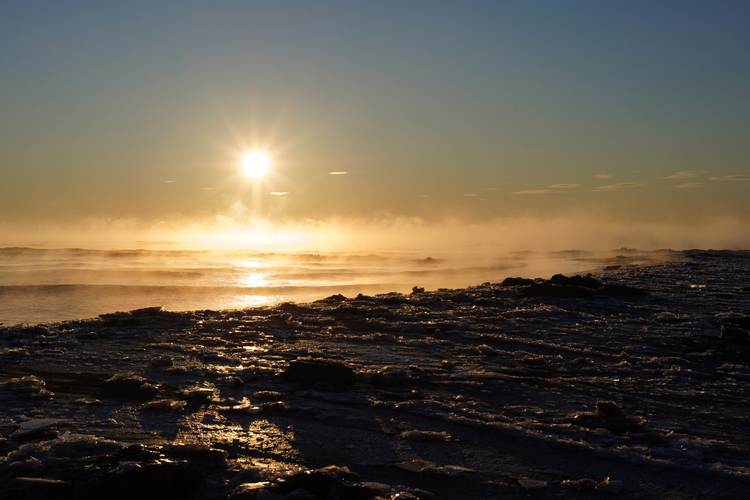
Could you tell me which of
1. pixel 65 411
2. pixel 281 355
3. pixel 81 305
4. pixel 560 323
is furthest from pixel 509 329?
pixel 81 305

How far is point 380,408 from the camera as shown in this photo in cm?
628

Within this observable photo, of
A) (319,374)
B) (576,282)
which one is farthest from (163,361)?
(576,282)

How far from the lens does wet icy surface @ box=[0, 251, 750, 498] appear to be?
13.6ft

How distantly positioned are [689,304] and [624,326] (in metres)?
4.72

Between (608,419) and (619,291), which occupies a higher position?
(619,291)

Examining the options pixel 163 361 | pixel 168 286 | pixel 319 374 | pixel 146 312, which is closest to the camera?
pixel 319 374

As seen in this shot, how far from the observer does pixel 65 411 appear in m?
5.88

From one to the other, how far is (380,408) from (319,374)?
123 cm

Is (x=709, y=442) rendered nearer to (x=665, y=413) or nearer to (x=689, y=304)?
(x=665, y=413)

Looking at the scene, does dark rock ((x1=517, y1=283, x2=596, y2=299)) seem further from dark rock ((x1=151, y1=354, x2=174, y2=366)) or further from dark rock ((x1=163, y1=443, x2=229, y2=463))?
dark rock ((x1=163, y1=443, x2=229, y2=463))

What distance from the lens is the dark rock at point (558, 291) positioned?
16.3 metres

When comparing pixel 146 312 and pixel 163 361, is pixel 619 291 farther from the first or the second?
pixel 146 312

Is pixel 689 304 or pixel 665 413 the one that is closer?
pixel 665 413

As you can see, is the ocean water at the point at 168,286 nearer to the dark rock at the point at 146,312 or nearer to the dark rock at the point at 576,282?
the dark rock at the point at 146,312
